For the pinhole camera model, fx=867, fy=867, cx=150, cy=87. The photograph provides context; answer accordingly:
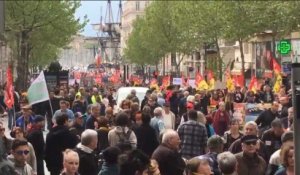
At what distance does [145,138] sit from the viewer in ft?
46.4

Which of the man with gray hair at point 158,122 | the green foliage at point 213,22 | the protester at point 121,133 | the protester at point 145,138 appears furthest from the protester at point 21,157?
the green foliage at point 213,22

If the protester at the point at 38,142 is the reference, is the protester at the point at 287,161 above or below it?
above

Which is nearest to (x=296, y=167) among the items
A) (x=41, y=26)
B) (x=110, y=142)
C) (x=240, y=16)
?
(x=110, y=142)

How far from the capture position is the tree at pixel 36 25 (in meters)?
50.7

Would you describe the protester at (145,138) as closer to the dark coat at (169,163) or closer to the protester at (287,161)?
the dark coat at (169,163)

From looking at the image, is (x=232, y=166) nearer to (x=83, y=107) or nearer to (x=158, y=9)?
(x=83, y=107)

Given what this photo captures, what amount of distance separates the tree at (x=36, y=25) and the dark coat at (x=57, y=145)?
115ft

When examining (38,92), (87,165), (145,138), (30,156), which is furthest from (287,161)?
(38,92)

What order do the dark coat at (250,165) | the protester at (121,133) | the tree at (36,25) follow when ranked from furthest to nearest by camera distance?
the tree at (36,25)
the protester at (121,133)
the dark coat at (250,165)

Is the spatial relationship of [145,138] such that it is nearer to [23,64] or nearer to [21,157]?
[21,157]

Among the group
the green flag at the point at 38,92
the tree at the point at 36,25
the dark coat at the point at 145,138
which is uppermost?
the tree at the point at 36,25

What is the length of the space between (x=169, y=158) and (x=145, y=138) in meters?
3.49

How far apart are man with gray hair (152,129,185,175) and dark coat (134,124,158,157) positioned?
129 inches

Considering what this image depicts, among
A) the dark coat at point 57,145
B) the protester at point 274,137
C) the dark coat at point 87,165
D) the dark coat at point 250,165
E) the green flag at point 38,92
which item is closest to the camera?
the dark coat at point 250,165
